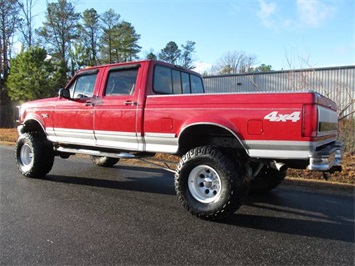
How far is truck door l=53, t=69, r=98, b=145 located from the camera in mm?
6006

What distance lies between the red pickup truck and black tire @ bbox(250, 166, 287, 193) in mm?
17

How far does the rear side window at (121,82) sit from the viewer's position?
17.9ft

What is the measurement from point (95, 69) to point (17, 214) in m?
2.85

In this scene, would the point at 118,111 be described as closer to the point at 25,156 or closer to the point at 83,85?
the point at 83,85

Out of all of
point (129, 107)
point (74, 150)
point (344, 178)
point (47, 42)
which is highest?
point (47, 42)

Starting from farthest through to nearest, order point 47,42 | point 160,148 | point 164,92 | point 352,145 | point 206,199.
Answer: point 47,42 < point 352,145 < point 164,92 < point 160,148 < point 206,199

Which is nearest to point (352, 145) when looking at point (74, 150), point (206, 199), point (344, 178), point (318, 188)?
point (344, 178)

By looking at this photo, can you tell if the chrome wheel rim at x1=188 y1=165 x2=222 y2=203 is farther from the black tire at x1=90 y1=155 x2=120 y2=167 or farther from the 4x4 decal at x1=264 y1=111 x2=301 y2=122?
the black tire at x1=90 y1=155 x2=120 y2=167

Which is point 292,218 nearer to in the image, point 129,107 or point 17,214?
point 129,107

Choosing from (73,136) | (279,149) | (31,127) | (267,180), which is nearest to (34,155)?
(31,127)

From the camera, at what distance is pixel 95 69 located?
620 cm

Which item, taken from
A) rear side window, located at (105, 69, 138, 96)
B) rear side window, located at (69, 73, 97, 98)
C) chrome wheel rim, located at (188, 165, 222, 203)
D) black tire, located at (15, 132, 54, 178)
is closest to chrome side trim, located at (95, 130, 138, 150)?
rear side window, located at (105, 69, 138, 96)

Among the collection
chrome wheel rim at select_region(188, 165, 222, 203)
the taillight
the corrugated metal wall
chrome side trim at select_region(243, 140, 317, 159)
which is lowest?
chrome wheel rim at select_region(188, 165, 222, 203)

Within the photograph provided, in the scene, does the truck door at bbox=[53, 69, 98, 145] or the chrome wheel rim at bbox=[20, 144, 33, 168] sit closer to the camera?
the truck door at bbox=[53, 69, 98, 145]
